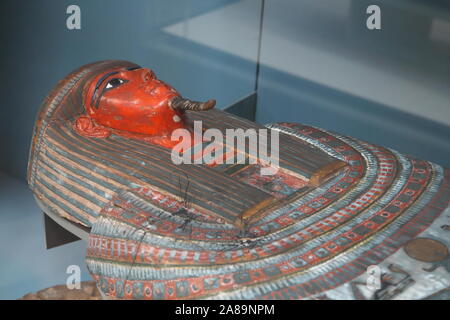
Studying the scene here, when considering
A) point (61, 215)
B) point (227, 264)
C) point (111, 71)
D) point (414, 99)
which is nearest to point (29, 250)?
point (61, 215)

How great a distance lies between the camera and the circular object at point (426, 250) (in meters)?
2.94

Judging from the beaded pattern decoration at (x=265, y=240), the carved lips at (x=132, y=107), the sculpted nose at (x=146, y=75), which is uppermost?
the sculpted nose at (x=146, y=75)

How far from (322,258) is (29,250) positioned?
2572mm

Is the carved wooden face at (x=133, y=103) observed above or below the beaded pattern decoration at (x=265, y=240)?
above

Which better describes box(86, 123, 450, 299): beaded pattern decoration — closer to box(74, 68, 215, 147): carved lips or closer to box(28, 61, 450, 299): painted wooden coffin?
box(28, 61, 450, 299): painted wooden coffin

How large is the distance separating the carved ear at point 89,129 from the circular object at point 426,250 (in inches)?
67.9

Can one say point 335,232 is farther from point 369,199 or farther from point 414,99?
point 414,99

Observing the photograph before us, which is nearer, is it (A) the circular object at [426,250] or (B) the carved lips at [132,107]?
(A) the circular object at [426,250]

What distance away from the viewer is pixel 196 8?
5.42 m

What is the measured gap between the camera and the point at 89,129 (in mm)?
3766

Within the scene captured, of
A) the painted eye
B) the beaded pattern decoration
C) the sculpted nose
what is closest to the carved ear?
the painted eye

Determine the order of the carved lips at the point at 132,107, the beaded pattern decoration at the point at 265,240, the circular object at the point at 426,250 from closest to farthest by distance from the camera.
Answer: the beaded pattern decoration at the point at 265,240 < the circular object at the point at 426,250 < the carved lips at the point at 132,107

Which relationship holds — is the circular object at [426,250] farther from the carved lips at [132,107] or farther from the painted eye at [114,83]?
the painted eye at [114,83]

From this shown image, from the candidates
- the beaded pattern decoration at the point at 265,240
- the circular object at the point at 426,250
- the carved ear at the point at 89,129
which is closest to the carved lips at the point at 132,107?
the carved ear at the point at 89,129
